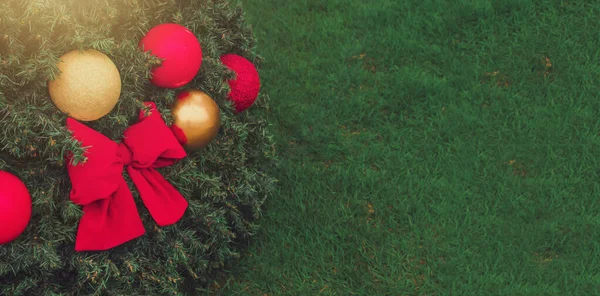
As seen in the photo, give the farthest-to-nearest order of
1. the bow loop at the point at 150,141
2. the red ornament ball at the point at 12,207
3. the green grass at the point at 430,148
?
the green grass at the point at 430,148 → the bow loop at the point at 150,141 → the red ornament ball at the point at 12,207

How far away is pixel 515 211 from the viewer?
3.54 m

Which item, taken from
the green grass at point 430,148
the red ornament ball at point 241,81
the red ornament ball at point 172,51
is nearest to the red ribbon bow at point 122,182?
the red ornament ball at point 172,51

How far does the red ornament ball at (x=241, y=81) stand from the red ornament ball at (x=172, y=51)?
34cm

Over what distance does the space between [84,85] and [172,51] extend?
1.24 ft

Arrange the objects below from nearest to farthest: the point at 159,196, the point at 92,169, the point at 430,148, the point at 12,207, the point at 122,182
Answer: the point at 12,207 → the point at 92,169 → the point at 122,182 → the point at 159,196 → the point at 430,148

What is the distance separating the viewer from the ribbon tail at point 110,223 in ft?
8.41

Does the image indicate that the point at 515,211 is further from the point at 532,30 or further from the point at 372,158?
the point at 532,30

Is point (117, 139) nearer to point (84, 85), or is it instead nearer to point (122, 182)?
point (122, 182)

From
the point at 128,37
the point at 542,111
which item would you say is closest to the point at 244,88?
the point at 128,37

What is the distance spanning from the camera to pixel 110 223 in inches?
102

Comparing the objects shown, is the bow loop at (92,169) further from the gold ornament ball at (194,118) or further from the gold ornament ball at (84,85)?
the gold ornament ball at (194,118)

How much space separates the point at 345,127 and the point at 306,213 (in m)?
0.68

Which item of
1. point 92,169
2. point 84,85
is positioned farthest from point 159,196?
point 84,85

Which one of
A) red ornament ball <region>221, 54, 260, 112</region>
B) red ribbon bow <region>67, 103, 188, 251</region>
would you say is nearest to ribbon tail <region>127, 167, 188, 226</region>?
red ribbon bow <region>67, 103, 188, 251</region>
